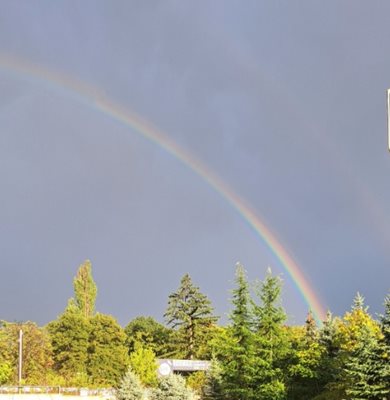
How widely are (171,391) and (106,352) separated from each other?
27.2 meters

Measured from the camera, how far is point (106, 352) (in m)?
71.6

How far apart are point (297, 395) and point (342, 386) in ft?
19.4

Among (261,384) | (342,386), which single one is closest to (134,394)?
(261,384)

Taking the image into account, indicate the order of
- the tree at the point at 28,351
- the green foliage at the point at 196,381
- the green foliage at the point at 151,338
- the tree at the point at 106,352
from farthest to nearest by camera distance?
1. the green foliage at the point at 151,338
2. the tree at the point at 106,352
3. the tree at the point at 28,351
4. the green foliage at the point at 196,381

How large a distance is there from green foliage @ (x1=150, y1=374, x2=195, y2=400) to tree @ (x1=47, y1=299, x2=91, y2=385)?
25.6 m

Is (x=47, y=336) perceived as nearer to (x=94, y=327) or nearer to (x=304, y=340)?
(x=94, y=327)

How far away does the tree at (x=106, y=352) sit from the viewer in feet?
232

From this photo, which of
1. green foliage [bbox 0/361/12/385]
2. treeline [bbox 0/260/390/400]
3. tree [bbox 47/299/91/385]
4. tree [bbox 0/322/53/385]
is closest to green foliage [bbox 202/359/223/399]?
treeline [bbox 0/260/390/400]

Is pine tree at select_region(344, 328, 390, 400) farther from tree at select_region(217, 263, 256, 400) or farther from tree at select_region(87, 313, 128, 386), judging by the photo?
tree at select_region(87, 313, 128, 386)

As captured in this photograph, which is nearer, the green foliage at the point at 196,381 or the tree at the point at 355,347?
the tree at the point at 355,347

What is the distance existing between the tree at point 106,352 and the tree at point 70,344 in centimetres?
74

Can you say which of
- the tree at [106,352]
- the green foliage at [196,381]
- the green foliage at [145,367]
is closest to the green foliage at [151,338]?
the tree at [106,352]

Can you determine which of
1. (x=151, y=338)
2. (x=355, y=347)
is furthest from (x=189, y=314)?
(x=355, y=347)

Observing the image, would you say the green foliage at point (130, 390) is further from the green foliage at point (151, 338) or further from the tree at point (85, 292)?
the tree at point (85, 292)
